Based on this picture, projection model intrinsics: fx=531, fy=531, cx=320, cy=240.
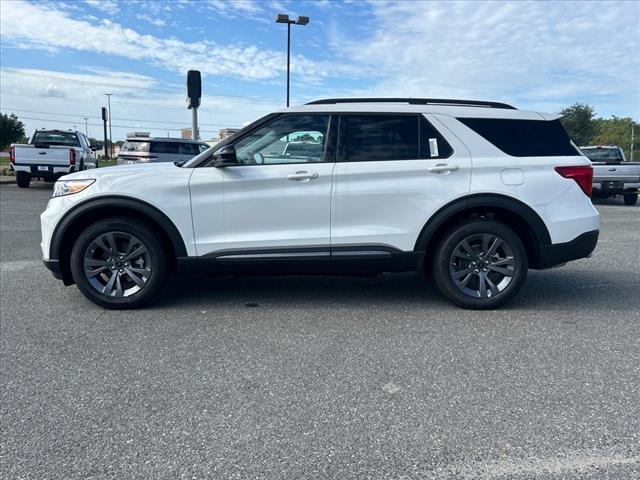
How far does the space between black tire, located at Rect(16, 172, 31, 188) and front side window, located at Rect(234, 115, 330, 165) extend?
47.9ft

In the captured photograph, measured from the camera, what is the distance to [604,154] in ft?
53.9

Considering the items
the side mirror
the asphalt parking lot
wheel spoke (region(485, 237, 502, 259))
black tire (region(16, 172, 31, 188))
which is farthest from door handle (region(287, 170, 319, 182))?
black tire (region(16, 172, 31, 188))

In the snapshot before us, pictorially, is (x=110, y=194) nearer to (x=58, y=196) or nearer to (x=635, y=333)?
Answer: (x=58, y=196)

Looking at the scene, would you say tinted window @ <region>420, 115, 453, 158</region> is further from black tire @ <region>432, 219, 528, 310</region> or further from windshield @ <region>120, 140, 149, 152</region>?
windshield @ <region>120, 140, 149, 152</region>

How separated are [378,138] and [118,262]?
259cm

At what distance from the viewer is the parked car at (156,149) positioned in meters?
Answer: 15.3

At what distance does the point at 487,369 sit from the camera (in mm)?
3590

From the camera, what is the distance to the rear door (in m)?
4.68

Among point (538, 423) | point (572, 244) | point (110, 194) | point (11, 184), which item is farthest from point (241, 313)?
point (11, 184)

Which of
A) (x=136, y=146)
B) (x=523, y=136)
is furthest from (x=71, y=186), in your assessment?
(x=136, y=146)

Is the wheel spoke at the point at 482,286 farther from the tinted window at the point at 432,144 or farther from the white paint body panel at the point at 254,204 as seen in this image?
the white paint body panel at the point at 254,204

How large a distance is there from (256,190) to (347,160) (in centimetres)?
85

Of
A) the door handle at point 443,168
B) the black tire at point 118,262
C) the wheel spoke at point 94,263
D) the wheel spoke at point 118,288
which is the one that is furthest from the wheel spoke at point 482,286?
the wheel spoke at point 94,263

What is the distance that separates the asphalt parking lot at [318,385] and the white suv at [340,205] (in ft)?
1.38
